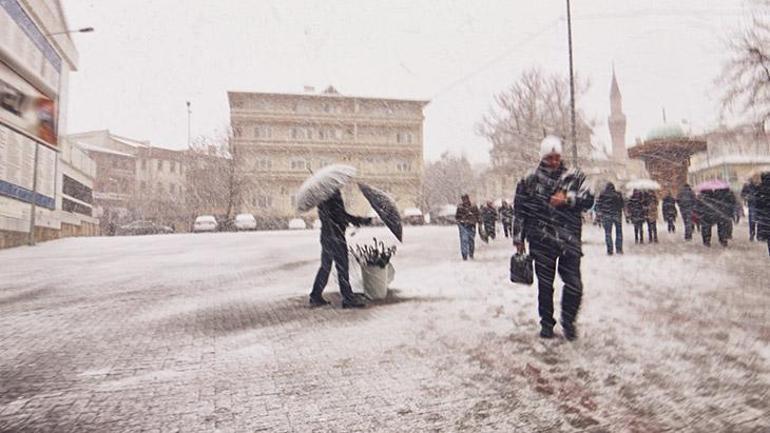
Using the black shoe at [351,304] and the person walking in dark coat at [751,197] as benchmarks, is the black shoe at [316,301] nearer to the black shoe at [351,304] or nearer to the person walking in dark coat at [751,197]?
the black shoe at [351,304]

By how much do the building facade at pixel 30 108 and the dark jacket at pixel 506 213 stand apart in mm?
13681

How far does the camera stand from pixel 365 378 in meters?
3.54

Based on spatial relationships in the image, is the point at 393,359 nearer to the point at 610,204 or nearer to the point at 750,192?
the point at 610,204

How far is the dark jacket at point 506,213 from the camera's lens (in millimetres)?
16344

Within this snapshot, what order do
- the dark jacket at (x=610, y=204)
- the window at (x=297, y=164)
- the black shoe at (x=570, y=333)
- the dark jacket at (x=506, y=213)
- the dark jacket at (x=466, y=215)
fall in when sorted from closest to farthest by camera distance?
1. the black shoe at (x=570, y=333)
2. the dark jacket at (x=610, y=204)
3. the window at (x=297, y=164)
4. the dark jacket at (x=466, y=215)
5. the dark jacket at (x=506, y=213)

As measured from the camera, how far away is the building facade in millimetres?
8531

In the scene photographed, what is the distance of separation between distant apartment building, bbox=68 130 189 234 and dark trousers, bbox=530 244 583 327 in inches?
1700

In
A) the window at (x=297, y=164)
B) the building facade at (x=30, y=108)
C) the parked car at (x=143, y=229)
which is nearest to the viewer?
the building facade at (x=30, y=108)

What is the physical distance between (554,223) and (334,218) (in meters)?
2.70

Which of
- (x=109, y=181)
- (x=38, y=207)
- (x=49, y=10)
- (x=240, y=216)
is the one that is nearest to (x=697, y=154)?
(x=240, y=216)

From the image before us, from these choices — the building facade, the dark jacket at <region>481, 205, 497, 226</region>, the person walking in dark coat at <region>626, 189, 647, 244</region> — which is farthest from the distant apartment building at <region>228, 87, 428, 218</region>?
the person walking in dark coat at <region>626, 189, 647, 244</region>

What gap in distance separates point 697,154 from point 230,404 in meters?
11.5

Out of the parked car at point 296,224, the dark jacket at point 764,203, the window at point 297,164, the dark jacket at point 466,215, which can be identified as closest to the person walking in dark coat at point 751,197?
the dark jacket at point 764,203

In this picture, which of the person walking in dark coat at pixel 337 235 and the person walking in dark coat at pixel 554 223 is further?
the person walking in dark coat at pixel 337 235
